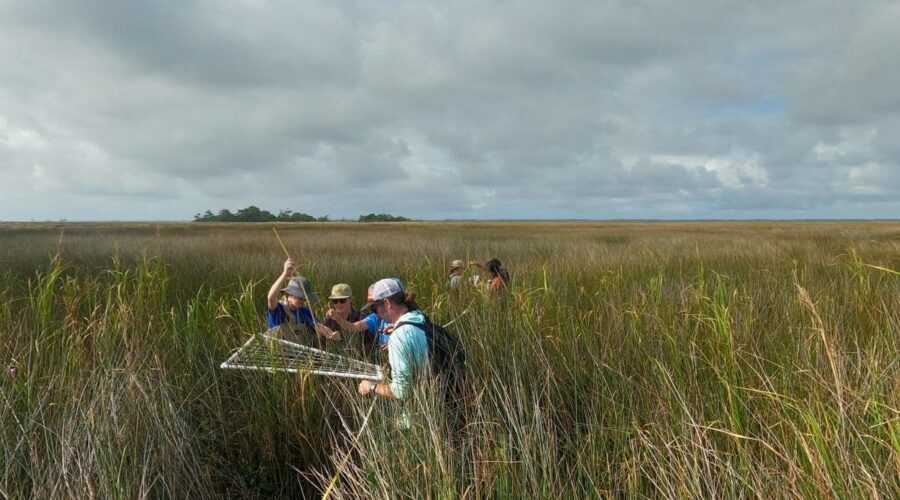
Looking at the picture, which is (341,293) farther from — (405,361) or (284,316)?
(405,361)

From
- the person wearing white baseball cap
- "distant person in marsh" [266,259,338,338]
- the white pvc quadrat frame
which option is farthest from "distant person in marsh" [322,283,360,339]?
the person wearing white baseball cap

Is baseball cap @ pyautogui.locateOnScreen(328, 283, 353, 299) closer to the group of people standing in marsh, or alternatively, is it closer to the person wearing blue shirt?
the group of people standing in marsh

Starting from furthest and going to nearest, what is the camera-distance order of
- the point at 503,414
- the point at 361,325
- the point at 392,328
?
the point at 361,325
the point at 392,328
the point at 503,414

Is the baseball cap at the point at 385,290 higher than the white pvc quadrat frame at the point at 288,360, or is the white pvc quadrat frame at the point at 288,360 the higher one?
the baseball cap at the point at 385,290

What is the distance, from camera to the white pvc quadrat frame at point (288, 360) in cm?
322

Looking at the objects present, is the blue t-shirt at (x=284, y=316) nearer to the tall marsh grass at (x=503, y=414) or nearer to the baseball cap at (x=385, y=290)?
the tall marsh grass at (x=503, y=414)

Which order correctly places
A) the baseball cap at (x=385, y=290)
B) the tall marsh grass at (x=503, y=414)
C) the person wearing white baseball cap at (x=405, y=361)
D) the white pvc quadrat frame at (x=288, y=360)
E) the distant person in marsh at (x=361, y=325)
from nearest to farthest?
the tall marsh grass at (x=503, y=414), the person wearing white baseball cap at (x=405, y=361), the white pvc quadrat frame at (x=288, y=360), the baseball cap at (x=385, y=290), the distant person in marsh at (x=361, y=325)

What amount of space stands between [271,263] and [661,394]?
979 cm

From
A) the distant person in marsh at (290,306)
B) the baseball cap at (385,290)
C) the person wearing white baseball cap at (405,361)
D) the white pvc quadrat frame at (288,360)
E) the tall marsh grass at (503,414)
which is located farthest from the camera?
the distant person in marsh at (290,306)

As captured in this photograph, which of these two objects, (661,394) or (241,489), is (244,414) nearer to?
(241,489)

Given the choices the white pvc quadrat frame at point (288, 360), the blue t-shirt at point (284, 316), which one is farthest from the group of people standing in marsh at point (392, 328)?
the white pvc quadrat frame at point (288, 360)

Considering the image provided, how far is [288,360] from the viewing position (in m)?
3.43

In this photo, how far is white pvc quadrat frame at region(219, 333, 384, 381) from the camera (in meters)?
3.22

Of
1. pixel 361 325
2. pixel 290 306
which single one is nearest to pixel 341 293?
pixel 361 325
